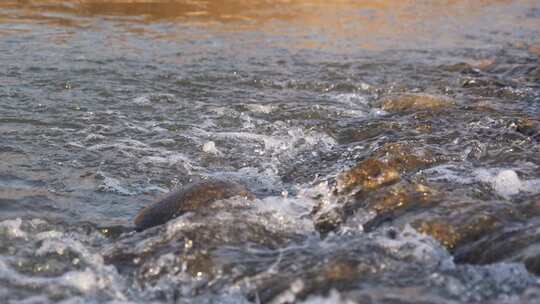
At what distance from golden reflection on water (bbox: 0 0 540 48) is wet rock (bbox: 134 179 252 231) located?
7.87 meters

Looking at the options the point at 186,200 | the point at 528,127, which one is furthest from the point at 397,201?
the point at 528,127

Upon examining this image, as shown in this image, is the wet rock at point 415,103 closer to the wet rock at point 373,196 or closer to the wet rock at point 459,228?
the wet rock at point 373,196

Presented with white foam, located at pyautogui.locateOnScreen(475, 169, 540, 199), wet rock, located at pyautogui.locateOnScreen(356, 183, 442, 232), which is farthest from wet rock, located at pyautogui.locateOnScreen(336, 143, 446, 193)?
white foam, located at pyautogui.locateOnScreen(475, 169, 540, 199)

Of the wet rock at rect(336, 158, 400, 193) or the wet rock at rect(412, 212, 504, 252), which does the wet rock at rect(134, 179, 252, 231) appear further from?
the wet rock at rect(412, 212, 504, 252)

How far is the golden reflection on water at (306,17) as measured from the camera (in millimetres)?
13414

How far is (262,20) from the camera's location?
15430mm

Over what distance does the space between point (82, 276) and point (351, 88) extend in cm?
575

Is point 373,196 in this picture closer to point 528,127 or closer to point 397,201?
point 397,201

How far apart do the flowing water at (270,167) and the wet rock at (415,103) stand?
30mm

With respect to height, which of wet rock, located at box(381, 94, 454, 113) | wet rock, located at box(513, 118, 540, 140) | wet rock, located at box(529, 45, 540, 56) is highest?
wet rock, located at box(529, 45, 540, 56)

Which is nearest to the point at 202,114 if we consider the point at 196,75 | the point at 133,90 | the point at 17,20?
the point at 133,90

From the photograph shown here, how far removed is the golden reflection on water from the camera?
1341cm

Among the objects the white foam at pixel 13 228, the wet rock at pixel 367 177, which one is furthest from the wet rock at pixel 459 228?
the white foam at pixel 13 228

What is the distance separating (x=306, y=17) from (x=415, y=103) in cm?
921
